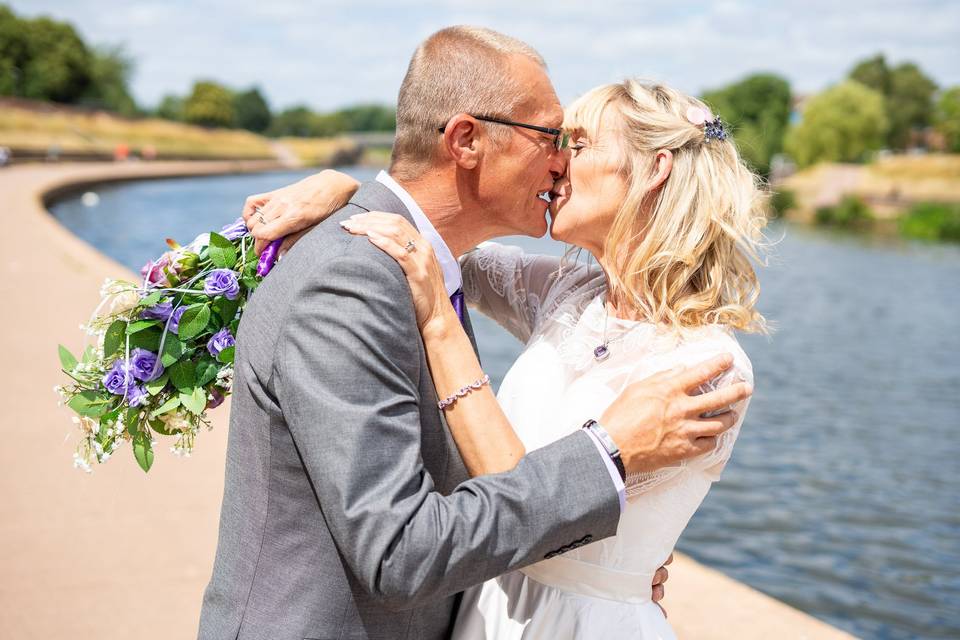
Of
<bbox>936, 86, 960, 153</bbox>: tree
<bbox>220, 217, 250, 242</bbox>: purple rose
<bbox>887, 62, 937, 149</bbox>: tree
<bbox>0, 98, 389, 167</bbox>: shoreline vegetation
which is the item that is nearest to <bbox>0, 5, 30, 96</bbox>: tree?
<bbox>0, 98, 389, 167</bbox>: shoreline vegetation

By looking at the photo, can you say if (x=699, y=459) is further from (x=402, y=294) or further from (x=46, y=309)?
(x=46, y=309)

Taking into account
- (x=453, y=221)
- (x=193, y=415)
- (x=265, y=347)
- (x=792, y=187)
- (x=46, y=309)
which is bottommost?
(x=792, y=187)

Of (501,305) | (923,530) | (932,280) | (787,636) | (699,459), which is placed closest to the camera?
(699,459)

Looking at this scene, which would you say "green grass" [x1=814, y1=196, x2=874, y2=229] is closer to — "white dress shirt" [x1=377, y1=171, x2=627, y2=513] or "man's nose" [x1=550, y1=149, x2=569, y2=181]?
"man's nose" [x1=550, y1=149, x2=569, y2=181]

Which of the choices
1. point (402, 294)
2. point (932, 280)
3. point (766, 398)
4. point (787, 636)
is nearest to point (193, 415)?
point (402, 294)

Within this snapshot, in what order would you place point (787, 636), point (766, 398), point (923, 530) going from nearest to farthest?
point (787, 636), point (923, 530), point (766, 398)

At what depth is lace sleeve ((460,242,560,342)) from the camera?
3.10 meters

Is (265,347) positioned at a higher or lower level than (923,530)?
higher

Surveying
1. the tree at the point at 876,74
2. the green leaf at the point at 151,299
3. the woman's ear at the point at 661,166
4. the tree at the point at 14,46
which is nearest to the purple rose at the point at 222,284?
the green leaf at the point at 151,299

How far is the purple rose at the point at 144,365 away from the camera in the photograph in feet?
7.59

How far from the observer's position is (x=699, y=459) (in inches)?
86.0

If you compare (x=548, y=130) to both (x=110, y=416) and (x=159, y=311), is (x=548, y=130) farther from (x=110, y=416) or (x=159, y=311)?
(x=110, y=416)

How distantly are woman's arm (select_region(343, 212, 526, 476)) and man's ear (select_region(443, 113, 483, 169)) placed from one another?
0.31 m

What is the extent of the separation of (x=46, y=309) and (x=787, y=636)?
9364mm
